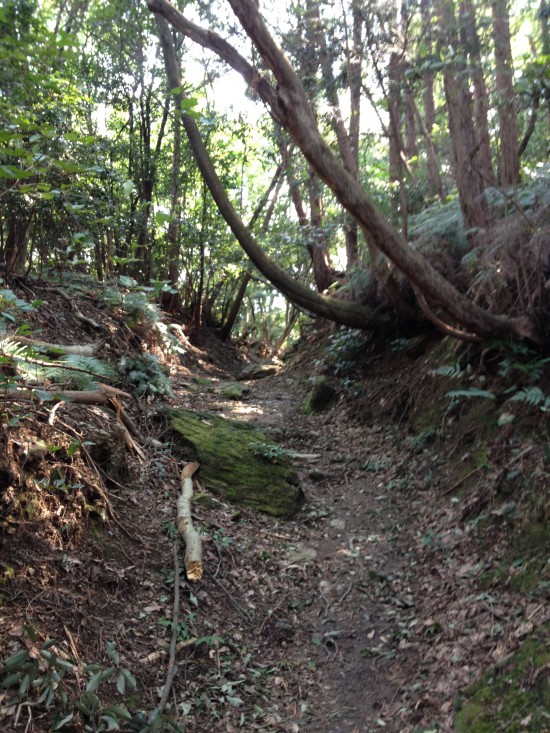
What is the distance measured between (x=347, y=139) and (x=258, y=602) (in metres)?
6.77

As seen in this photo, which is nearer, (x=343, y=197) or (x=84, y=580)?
(x=84, y=580)

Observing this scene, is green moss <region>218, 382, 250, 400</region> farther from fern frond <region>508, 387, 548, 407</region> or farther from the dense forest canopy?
fern frond <region>508, 387, 548, 407</region>

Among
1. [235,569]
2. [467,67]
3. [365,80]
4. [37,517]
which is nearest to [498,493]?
[235,569]

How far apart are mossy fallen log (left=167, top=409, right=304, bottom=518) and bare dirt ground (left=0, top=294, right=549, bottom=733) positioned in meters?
0.23

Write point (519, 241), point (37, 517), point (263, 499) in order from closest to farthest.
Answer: point (37, 517) → point (519, 241) → point (263, 499)

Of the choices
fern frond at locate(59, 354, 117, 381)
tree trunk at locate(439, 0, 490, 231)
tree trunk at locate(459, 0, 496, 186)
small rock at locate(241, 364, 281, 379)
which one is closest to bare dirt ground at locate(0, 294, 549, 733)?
fern frond at locate(59, 354, 117, 381)

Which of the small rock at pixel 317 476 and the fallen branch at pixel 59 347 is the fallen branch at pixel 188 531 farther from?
the fallen branch at pixel 59 347

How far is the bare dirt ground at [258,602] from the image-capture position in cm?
346

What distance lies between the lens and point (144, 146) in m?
13.5

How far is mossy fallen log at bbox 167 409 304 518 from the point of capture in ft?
20.6

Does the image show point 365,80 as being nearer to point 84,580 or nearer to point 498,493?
point 498,493

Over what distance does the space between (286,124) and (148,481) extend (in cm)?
388

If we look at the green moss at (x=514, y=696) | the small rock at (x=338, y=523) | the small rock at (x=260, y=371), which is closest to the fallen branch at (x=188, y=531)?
the small rock at (x=338, y=523)

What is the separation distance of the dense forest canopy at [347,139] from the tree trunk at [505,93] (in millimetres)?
23
